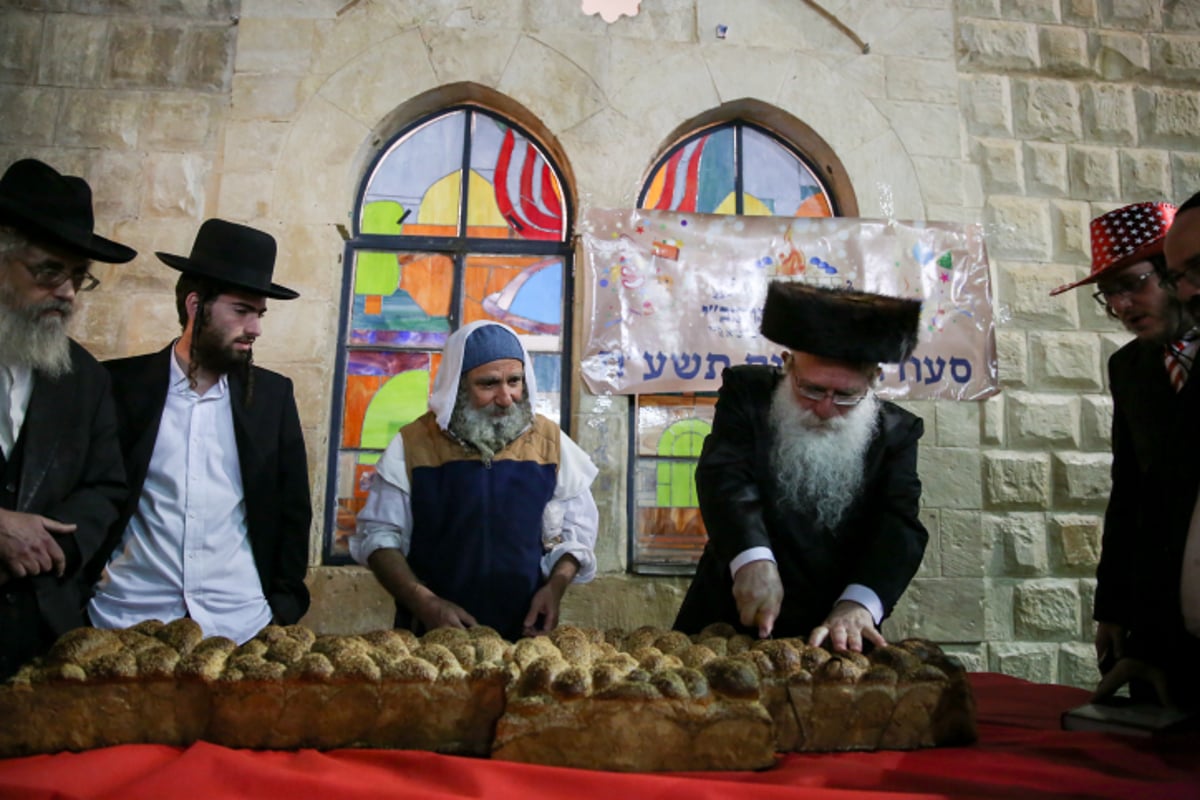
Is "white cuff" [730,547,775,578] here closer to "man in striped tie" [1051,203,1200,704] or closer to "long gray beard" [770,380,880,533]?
"long gray beard" [770,380,880,533]

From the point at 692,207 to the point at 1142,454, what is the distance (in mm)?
2689

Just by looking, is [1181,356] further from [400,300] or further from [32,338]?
[400,300]

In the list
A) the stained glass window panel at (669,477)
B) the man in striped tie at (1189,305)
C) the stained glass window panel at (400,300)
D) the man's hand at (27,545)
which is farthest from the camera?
the stained glass window panel at (400,300)

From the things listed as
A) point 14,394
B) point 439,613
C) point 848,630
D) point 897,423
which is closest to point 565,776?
point 848,630

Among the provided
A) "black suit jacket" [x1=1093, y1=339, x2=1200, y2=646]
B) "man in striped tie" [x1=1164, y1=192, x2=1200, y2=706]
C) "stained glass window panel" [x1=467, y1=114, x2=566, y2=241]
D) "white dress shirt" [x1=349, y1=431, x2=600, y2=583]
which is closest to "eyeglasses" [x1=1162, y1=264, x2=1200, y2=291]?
"man in striped tie" [x1=1164, y1=192, x2=1200, y2=706]

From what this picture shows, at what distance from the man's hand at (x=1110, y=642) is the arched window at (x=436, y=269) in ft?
8.63

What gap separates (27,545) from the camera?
1.90 metres

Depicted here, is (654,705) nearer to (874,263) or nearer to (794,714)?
(794,714)

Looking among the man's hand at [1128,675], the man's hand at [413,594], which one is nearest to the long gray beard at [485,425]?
the man's hand at [413,594]

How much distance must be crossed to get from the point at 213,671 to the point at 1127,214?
3.14 m

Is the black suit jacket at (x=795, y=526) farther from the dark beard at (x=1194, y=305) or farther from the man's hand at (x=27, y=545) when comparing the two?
the man's hand at (x=27, y=545)

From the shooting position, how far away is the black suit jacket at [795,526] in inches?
91.7

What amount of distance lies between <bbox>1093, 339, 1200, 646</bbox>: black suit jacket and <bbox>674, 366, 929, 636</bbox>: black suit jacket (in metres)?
0.54

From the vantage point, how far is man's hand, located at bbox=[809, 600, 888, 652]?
1.88 meters
